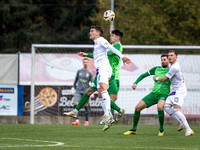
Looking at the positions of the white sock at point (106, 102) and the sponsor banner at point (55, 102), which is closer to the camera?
the white sock at point (106, 102)

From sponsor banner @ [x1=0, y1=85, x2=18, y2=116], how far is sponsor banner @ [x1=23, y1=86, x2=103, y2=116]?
1.30 feet

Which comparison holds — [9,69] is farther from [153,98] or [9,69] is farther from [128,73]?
[153,98]

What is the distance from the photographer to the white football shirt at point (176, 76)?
442 inches

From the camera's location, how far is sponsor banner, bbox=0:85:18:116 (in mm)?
18688

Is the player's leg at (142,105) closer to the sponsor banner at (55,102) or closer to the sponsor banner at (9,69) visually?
the sponsor banner at (55,102)

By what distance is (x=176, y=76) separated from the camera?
37.4ft

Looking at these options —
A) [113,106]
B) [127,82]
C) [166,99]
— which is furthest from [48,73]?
[166,99]

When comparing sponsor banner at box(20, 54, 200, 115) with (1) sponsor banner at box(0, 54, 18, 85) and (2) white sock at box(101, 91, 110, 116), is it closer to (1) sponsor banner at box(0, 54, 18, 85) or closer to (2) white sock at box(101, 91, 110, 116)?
A: (1) sponsor banner at box(0, 54, 18, 85)

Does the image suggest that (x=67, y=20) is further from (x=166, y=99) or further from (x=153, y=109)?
(x=166, y=99)

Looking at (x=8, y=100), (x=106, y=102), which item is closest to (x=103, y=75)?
(x=106, y=102)

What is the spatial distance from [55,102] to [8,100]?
176cm

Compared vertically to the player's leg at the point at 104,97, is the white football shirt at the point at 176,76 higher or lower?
higher

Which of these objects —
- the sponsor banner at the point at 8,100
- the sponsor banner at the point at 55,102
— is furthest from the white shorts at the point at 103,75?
the sponsor banner at the point at 8,100

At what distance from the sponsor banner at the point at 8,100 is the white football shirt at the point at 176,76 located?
28.8ft
